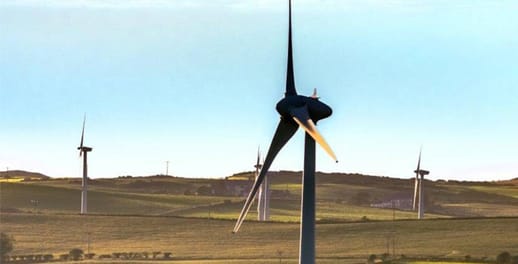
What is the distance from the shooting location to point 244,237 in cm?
16662

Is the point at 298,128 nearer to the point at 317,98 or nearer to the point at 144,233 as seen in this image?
the point at 317,98

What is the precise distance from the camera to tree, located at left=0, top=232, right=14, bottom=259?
155m

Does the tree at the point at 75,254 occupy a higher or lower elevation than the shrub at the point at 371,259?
higher

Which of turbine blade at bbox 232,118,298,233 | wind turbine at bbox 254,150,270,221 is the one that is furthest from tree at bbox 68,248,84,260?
turbine blade at bbox 232,118,298,233

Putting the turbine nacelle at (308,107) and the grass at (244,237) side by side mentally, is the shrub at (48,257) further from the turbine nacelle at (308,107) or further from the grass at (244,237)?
the turbine nacelle at (308,107)

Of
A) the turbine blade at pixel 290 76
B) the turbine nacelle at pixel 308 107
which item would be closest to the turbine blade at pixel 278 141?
the turbine blade at pixel 290 76

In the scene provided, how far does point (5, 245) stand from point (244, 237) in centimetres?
2466

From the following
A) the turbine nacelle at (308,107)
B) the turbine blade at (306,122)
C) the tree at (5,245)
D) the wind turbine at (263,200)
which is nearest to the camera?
the turbine blade at (306,122)

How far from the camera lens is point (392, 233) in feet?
550

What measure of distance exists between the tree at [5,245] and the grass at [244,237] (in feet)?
3.45

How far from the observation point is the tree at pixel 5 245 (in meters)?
155

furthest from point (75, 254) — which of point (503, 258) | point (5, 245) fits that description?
point (503, 258)

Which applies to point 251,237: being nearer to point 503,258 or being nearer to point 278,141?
point 503,258

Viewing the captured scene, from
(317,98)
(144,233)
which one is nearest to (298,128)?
(317,98)
